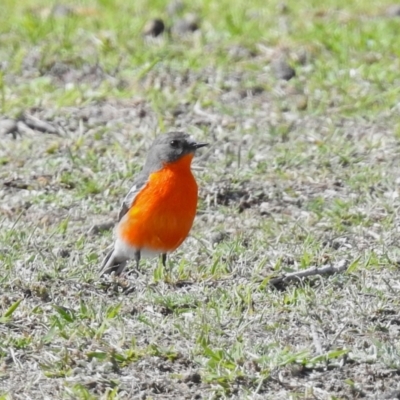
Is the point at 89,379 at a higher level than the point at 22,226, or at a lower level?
higher

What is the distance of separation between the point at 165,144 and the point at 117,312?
1519 millimetres

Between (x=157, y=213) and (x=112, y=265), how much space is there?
0.43 m

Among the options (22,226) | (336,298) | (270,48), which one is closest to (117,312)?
(336,298)

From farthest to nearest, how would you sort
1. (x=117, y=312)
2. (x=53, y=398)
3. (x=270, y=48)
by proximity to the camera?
(x=270, y=48)
(x=117, y=312)
(x=53, y=398)

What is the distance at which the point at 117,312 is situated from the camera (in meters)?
5.79

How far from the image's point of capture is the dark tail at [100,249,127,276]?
648 centimetres

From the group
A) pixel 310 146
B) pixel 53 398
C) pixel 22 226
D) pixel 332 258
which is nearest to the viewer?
pixel 53 398

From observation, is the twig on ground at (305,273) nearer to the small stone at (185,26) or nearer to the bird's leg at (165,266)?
the bird's leg at (165,266)

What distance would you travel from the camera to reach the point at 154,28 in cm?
1073

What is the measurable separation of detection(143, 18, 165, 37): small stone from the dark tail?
14.6 feet

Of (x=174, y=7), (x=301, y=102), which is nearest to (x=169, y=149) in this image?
(x=301, y=102)

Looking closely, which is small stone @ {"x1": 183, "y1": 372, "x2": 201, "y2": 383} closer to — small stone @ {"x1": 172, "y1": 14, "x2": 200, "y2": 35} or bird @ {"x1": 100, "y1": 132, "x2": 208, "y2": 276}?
bird @ {"x1": 100, "y1": 132, "x2": 208, "y2": 276}

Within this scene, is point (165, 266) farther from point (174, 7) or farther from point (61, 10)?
point (61, 10)

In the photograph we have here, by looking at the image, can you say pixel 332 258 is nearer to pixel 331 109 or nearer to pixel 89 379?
pixel 89 379
